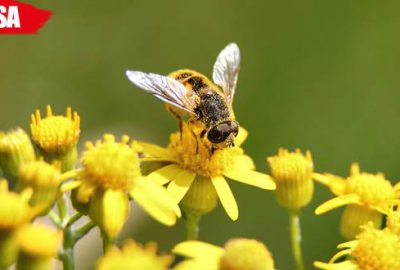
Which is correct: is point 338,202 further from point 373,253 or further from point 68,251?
point 68,251

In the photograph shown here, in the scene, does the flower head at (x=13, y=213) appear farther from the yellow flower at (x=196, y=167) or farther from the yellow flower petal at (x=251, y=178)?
the yellow flower petal at (x=251, y=178)

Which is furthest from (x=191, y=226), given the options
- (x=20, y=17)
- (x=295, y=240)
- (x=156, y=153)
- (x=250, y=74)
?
(x=250, y=74)

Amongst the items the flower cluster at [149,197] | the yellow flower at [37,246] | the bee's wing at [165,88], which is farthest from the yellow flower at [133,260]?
the bee's wing at [165,88]

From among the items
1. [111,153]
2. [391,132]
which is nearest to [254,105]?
[391,132]

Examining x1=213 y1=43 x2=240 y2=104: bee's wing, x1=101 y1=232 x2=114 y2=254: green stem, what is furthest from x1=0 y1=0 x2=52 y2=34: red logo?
x1=101 y1=232 x2=114 y2=254: green stem

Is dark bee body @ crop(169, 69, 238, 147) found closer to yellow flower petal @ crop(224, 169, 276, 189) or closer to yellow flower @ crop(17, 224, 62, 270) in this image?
yellow flower petal @ crop(224, 169, 276, 189)

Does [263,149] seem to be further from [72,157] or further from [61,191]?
[61,191]
